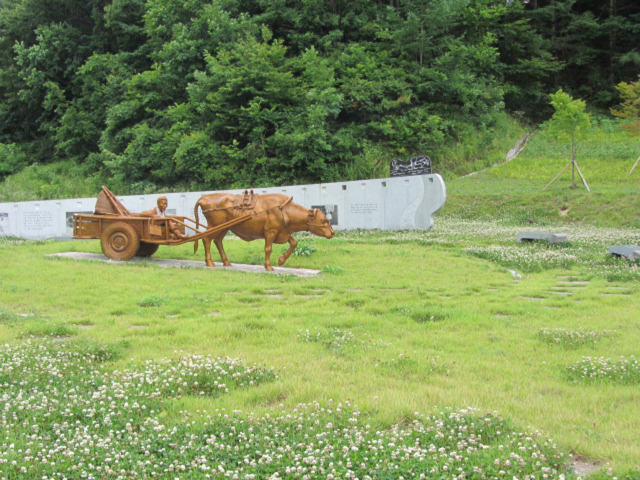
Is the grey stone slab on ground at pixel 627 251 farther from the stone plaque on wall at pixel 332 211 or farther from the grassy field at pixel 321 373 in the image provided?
the stone plaque on wall at pixel 332 211

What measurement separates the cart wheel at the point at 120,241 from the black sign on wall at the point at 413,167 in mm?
13539

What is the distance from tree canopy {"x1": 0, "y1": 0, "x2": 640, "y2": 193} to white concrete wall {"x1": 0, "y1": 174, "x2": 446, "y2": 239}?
631 centimetres

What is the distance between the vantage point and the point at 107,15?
41969 mm

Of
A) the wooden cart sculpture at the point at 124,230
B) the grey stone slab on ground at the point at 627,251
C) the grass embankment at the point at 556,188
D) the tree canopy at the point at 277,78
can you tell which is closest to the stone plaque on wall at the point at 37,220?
the tree canopy at the point at 277,78

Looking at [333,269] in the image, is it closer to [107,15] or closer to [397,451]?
[397,451]

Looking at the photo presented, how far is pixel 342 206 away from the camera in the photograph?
22.6 meters

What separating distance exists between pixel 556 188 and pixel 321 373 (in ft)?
82.4

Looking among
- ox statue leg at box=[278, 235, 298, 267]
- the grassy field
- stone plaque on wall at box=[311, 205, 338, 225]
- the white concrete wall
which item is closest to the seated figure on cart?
the grassy field

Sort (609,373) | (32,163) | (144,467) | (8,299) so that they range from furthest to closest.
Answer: (32,163), (8,299), (609,373), (144,467)

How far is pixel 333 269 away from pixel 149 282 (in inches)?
162

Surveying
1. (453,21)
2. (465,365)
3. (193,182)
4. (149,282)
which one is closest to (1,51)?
(193,182)

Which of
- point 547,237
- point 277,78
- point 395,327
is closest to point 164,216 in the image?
point 395,327

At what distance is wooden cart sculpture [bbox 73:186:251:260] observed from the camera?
47.2 feet

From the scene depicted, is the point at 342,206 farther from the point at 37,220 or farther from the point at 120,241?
the point at 37,220
